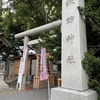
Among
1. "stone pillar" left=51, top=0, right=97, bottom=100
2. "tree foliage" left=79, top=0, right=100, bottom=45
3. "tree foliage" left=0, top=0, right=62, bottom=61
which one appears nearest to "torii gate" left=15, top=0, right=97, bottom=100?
"stone pillar" left=51, top=0, right=97, bottom=100

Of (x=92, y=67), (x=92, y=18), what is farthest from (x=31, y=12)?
(x=92, y=67)

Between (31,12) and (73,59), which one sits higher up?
(31,12)

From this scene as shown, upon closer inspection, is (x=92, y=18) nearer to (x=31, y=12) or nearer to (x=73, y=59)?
(x=73, y=59)

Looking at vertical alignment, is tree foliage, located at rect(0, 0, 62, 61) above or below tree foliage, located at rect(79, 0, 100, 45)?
above

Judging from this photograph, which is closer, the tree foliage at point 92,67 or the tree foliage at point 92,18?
the tree foliage at point 92,67

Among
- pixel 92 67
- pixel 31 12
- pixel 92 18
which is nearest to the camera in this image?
pixel 92 67

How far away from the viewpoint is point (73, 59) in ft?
9.88

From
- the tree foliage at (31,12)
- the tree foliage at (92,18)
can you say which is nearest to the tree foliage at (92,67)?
the tree foliage at (92,18)

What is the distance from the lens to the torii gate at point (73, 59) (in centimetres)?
279

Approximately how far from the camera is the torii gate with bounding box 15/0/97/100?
2.79 meters

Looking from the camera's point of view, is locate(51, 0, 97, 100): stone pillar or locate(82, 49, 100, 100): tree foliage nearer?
locate(82, 49, 100, 100): tree foliage

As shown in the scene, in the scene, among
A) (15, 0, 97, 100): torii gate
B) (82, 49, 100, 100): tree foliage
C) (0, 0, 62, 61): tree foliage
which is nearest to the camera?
(82, 49, 100, 100): tree foliage

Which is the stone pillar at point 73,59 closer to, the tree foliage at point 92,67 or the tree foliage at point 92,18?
the tree foliage at point 92,67

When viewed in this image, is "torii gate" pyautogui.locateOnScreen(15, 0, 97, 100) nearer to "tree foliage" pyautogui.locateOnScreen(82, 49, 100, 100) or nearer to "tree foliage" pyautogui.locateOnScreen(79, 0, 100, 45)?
"tree foliage" pyautogui.locateOnScreen(82, 49, 100, 100)
